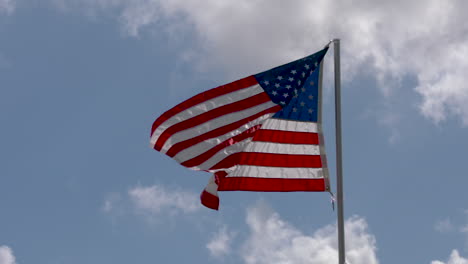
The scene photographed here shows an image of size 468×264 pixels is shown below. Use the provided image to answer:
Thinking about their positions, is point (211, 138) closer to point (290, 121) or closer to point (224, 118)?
point (224, 118)

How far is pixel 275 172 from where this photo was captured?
19.4m

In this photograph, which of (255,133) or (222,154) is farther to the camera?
(255,133)

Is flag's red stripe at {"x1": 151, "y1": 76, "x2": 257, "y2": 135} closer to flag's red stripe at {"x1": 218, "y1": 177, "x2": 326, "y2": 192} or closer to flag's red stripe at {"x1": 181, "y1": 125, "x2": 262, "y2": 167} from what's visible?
flag's red stripe at {"x1": 181, "y1": 125, "x2": 262, "y2": 167}

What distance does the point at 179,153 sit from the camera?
20031 millimetres

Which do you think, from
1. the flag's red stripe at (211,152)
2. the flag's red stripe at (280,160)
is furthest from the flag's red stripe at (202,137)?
the flag's red stripe at (280,160)

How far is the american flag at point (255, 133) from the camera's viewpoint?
63.6 feet

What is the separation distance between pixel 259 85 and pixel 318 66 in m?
1.86

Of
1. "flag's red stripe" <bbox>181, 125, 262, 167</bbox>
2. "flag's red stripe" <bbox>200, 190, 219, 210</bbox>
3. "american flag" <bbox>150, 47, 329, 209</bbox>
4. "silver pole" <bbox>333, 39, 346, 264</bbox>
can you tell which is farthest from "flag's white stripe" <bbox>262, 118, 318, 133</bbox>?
"flag's red stripe" <bbox>200, 190, 219, 210</bbox>

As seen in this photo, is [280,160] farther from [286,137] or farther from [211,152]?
[211,152]

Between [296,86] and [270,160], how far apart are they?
2.43 metres

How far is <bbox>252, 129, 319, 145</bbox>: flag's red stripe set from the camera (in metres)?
19.8

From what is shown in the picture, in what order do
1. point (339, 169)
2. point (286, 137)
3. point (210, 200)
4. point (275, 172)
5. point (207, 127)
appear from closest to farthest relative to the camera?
point (339, 169), point (210, 200), point (275, 172), point (286, 137), point (207, 127)

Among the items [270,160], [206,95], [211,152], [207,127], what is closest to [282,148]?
[270,160]

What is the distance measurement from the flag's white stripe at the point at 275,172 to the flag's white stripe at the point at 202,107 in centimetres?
204
